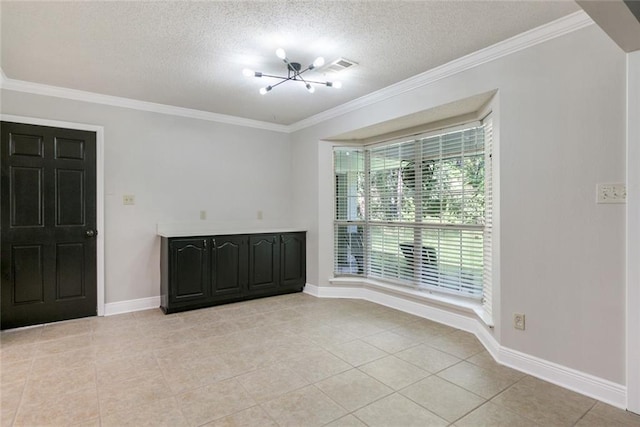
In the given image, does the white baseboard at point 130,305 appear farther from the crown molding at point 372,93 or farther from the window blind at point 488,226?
the window blind at point 488,226

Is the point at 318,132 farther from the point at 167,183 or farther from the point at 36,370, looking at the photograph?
the point at 36,370

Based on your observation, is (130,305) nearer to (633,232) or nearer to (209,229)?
(209,229)

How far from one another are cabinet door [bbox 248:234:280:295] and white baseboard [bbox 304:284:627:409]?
155 cm

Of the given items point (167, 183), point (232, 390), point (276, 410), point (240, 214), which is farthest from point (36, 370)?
point (240, 214)

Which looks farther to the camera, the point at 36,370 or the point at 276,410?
the point at 36,370

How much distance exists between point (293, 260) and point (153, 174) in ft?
7.01

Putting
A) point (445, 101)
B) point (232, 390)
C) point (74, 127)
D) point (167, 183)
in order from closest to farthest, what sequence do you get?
point (232, 390), point (445, 101), point (74, 127), point (167, 183)

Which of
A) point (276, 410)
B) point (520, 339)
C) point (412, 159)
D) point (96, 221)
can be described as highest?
point (412, 159)

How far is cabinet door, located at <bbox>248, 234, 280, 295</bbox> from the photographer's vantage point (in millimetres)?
4336

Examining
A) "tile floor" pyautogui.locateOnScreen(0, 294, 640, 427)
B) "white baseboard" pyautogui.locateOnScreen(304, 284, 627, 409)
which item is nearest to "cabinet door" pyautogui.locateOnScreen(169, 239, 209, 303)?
"tile floor" pyautogui.locateOnScreen(0, 294, 640, 427)

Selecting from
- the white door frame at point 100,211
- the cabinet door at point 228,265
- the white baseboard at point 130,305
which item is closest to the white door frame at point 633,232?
the cabinet door at point 228,265

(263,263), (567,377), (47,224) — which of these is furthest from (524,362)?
(47,224)

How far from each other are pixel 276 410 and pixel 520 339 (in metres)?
1.87

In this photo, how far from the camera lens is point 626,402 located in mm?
2006
